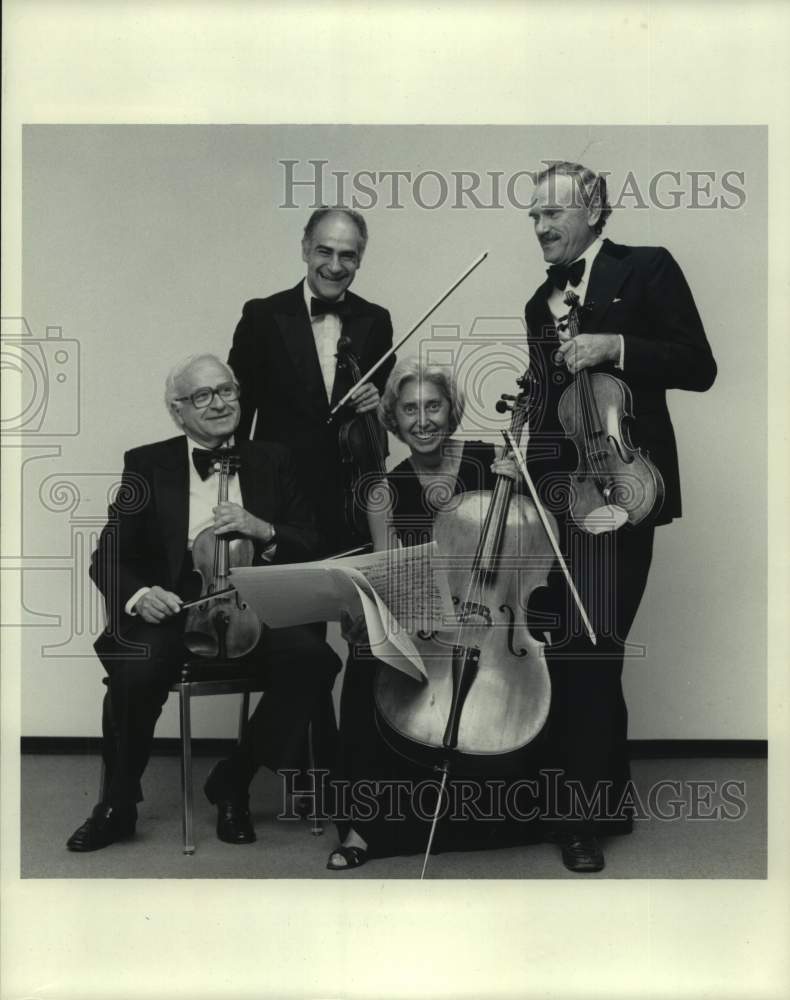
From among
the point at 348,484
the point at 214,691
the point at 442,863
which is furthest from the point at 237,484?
the point at 442,863

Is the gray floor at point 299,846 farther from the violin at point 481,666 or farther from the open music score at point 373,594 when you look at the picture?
the open music score at point 373,594

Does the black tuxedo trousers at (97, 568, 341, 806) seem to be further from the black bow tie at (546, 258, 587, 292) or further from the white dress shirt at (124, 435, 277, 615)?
the black bow tie at (546, 258, 587, 292)

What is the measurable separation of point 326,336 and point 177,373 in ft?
1.47

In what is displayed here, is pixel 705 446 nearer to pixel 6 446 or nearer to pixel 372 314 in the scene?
pixel 372 314

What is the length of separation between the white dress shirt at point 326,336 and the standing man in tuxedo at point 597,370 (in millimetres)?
560

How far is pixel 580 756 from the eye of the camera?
432 cm

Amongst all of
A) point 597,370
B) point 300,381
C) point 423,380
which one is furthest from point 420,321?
point 597,370

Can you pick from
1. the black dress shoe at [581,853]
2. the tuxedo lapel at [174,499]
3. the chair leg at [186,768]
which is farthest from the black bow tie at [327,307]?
the black dress shoe at [581,853]

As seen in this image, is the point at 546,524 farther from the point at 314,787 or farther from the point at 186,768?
the point at 186,768

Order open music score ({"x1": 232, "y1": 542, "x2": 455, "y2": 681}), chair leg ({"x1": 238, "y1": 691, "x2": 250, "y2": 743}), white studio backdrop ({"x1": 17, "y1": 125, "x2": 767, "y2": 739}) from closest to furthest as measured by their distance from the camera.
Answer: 1. open music score ({"x1": 232, "y1": 542, "x2": 455, "y2": 681})
2. white studio backdrop ({"x1": 17, "y1": 125, "x2": 767, "y2": 739})
3. chair leg ({"x1": 238, "y1": 691, "x2": 250, "y2": 743})

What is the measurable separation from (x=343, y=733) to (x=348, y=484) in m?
0.71

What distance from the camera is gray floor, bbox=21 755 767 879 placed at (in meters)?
4.18

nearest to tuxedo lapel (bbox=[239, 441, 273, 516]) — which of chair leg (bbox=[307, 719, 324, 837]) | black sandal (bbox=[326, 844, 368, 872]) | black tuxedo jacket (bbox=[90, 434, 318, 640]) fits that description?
black tuxedo jacket (bbox=[90, 434, 318, 640])

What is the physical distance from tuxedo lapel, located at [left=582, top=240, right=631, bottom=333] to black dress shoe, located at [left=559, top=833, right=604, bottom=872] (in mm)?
1433
